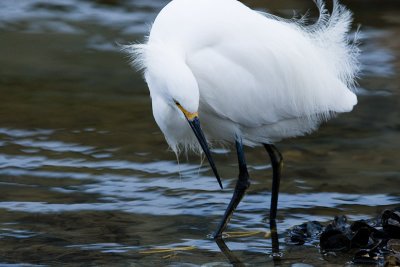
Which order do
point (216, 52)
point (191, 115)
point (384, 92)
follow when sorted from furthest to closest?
1. point (384, 92)
2. point (216, 52)
3. point (191, 115)

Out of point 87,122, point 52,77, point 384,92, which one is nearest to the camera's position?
point 87,122

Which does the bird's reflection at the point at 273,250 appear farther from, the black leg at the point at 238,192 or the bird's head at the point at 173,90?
the bird's head at the point at 173,90

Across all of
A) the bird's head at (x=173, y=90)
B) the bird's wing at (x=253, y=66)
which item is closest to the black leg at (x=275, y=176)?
the bird's wing at (x=253, y=66)

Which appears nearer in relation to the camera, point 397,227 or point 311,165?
point 397,227

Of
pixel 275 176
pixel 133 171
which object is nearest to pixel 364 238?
pixel 275 176

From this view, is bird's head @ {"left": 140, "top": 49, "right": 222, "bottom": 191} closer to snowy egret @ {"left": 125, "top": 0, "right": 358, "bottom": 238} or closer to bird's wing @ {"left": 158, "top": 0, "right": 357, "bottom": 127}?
snowy egret @ {"left": 125, "top": 0, "right": 358, "bottom": 238}

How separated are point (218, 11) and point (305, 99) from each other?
0.89m

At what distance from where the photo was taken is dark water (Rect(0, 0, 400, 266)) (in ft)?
19.3

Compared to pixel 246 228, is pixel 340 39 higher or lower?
higher

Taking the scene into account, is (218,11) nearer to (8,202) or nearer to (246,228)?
(246,228)

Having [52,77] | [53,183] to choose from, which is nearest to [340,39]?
[53,183]

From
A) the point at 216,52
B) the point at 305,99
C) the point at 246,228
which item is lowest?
the point at 246,228

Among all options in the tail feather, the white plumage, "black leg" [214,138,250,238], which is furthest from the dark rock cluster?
the tail feather

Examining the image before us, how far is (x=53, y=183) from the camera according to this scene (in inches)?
279
